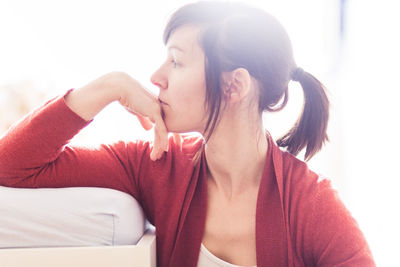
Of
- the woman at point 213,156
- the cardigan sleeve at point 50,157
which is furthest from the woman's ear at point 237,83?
the cardigan sleeve at point 50,157

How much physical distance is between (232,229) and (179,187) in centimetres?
18

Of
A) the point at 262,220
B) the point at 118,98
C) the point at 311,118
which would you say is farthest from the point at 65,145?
the point at 311,118

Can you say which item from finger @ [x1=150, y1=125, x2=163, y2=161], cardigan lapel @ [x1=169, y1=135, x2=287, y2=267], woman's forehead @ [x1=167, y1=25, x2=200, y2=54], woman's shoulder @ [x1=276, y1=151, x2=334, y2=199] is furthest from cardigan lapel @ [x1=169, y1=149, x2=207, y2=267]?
woman's forehead @ [x1=167, y1=25, x2=200, y2=54]

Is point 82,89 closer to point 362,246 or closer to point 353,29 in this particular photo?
point 362,246

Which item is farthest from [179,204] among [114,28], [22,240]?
[114,28]

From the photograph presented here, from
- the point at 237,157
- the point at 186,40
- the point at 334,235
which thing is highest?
the point at 186,40

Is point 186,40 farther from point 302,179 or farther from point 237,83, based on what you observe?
point 302,179

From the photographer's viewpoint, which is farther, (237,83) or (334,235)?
(237,83)

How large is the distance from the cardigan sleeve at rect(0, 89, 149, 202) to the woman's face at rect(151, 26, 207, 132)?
0.65 ft

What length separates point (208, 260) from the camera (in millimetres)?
939

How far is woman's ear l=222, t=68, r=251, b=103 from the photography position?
924mm

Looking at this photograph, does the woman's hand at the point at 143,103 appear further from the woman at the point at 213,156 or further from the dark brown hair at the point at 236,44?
the dark brown hair at the point at 236,44

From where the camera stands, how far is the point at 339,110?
2.26m

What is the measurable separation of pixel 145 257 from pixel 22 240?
255 millimetres
